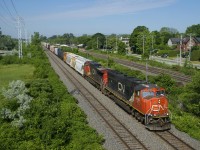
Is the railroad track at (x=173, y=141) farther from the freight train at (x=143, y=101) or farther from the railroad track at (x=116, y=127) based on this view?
the railroad track at (x=116, y=127)

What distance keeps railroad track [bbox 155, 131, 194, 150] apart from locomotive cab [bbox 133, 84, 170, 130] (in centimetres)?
63

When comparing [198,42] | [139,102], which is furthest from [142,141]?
[198,42]

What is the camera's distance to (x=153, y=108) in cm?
2267

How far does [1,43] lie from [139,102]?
149581mm

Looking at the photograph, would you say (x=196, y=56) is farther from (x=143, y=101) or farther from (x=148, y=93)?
(x=143, y=101)

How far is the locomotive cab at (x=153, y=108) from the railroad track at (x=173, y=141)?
634 millimetres

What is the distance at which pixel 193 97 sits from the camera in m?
26.6

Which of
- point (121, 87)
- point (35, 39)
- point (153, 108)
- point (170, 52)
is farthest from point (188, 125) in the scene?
point (35, 39)

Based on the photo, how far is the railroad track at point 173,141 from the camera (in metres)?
19.1

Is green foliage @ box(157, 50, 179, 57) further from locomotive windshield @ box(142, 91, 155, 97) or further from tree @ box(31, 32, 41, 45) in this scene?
locomotive windshield @ box(142, 91, 155, 97)

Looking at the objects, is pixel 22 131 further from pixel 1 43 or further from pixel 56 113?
pixel 1 43

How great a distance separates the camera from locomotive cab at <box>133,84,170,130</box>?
73.9ft

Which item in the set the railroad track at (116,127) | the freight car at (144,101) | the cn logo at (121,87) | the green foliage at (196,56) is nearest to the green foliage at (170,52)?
the green foliage at (196,56)

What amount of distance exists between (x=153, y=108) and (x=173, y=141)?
3271 millimetres
